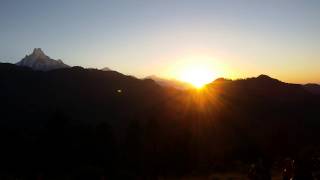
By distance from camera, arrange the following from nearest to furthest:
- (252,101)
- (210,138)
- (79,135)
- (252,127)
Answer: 1. (79,135)
2. (210,138)
3. (252,127)
4. (252,101)

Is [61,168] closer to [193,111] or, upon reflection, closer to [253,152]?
[253,152]

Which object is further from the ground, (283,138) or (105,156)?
(283,138)

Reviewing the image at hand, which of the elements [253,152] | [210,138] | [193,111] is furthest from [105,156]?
[193,111]

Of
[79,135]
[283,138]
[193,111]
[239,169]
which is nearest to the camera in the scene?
[283,138]

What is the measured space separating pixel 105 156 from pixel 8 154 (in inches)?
592

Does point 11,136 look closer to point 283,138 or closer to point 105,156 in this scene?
point 105,156

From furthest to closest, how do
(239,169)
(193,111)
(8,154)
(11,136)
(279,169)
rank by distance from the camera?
1. (193,111)
2. (11,136)
3. (8,154)
4. (239,169)
5. (279,169)

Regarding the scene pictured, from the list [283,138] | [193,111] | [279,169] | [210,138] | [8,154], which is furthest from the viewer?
[193,111]

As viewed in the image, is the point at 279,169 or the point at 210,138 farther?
the point at 210,138

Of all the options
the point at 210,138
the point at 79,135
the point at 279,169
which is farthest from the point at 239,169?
the point at 210,138

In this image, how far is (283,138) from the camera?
154 ft

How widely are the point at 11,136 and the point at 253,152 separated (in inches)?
1715

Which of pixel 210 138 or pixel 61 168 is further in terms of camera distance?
pixel 210 138

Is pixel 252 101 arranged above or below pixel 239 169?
above
